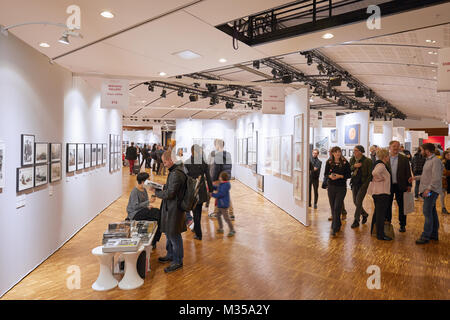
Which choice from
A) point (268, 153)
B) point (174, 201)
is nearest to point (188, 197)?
point (174, 201)

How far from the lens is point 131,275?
3658 mm

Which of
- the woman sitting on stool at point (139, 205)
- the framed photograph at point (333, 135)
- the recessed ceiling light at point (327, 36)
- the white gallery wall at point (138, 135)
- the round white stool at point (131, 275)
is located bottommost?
the round white stool at point (131, 275)

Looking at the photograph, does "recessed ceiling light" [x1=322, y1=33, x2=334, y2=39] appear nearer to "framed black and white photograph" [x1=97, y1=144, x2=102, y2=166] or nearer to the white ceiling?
the white ceiling

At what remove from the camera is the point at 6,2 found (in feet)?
9.57

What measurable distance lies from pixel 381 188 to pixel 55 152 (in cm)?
536

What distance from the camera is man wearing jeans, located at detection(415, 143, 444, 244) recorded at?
510 cm

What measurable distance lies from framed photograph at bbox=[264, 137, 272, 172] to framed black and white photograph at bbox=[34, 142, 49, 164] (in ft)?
21.5

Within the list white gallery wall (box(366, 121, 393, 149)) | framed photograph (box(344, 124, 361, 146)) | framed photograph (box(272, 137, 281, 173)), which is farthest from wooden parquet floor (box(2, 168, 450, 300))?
white gallery wall (box(366, 121, 393, 149))

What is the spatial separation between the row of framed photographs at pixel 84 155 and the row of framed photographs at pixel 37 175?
507 millimetres

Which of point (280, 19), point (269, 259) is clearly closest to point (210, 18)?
point (280, 19)

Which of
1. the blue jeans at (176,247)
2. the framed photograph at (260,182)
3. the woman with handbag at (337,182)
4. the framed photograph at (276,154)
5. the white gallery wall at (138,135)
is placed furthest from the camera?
the white gallery wall at (138,135)

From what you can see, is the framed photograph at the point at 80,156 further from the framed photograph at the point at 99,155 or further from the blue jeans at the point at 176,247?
the blue jeans at the point at 176,247

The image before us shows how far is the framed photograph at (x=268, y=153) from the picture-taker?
9.80m

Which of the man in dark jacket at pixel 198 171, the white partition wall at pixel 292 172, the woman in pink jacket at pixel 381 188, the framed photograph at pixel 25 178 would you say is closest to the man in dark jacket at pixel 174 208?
the man in dark jacket at pixel 198 171
